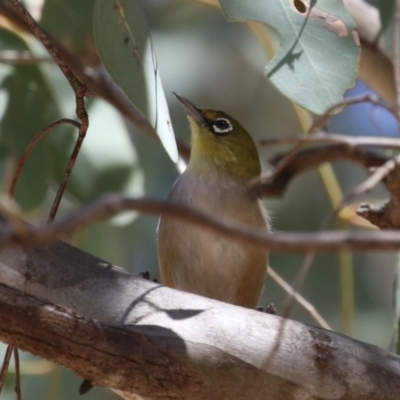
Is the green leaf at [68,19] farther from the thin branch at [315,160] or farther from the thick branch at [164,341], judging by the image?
the thick branch at [164,341]

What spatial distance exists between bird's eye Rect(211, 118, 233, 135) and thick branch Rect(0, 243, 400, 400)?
1.40 m

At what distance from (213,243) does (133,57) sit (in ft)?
3.45

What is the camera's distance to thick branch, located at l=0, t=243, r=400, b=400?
1.48 m

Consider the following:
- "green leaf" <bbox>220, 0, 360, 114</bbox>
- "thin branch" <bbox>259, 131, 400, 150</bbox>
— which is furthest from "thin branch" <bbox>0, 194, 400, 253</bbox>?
"green leaf" <bbox>220, 0, 360, 114</bbox>

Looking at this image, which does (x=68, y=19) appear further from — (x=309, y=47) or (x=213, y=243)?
(x=309, y=47)

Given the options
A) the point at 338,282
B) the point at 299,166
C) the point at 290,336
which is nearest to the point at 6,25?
the point at 299,166

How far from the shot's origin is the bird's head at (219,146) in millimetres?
3092

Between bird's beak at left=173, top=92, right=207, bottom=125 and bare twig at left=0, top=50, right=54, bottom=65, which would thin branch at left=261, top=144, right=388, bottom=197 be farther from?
bare twig at left=0, top=50, right=54, bottom=65

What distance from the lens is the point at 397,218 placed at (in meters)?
2.43

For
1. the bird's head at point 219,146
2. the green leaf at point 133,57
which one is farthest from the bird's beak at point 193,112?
the green leaf at point 133,57

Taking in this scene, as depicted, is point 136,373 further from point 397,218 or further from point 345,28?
point 397,218

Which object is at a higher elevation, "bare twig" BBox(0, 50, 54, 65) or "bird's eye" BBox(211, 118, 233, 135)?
"bare twig" BBox(0, 50, 54, 65)

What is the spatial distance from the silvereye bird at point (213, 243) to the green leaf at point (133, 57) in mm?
871

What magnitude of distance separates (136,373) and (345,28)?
999 mm
